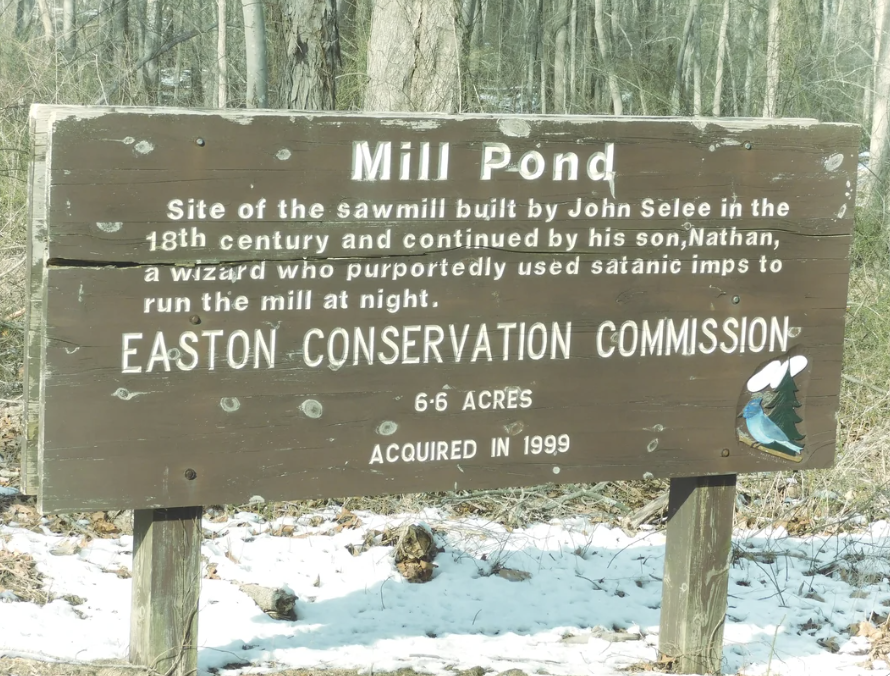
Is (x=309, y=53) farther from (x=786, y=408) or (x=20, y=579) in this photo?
(x=786, y=408)

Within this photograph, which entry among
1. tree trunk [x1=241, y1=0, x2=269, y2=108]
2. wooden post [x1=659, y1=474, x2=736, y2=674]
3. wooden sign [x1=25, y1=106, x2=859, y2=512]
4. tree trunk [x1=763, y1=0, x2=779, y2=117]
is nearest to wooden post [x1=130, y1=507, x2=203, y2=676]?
wooden sign [x1=25, y1=106, x2=859, y2=512]

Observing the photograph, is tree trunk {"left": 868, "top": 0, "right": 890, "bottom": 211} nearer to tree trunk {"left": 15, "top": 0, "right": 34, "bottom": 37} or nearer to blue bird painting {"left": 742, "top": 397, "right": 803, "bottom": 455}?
blue bird painting {"left": 742, "top": 397, "right": 803, "bottom": 455}

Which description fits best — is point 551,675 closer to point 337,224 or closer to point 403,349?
point 403,349

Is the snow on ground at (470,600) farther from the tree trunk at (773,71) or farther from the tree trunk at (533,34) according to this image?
the tree trunk at (533,34)

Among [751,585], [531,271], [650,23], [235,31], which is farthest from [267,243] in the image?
[650,23]

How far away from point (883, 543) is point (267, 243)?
375 cm

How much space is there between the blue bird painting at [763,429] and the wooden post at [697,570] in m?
0.19

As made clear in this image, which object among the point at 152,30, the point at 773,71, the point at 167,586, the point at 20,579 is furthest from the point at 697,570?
the point at 152,30

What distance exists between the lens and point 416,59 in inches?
254

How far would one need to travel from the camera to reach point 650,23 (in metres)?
25.4

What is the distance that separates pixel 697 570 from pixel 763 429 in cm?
53

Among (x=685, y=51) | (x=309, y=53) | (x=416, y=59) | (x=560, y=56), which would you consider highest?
(x=685, y=51)

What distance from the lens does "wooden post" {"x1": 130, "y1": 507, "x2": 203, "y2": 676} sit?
9.48 feet

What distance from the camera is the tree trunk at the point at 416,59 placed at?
6441 mm
